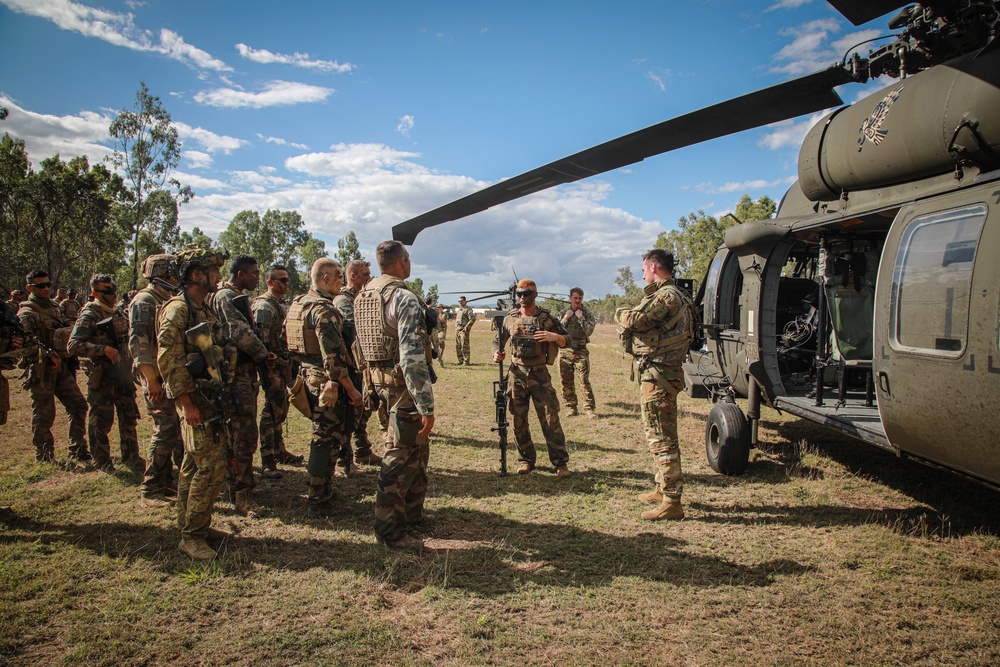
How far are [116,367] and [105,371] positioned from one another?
4.7 inches

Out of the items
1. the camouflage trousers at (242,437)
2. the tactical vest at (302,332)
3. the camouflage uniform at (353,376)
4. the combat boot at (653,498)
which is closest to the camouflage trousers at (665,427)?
the combat boot at (653,498)

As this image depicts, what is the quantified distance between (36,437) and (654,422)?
716 centimetres

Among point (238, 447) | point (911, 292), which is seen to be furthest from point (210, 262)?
point (911, 292)

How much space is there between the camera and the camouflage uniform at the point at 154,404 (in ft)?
14.8

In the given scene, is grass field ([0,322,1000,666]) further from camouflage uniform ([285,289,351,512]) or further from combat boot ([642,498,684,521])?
camouflage uniform ([285,289,351,512])

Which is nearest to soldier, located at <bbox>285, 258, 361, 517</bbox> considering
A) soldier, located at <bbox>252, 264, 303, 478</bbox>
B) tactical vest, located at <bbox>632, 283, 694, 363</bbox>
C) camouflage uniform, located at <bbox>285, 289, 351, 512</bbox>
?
camouflage uniform, located at <bbox>285, 289, 351, 512</bbox>

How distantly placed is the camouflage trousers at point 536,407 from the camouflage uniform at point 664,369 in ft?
4.45

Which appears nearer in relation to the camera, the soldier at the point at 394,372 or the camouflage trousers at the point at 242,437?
the soldier at the point at 394,372

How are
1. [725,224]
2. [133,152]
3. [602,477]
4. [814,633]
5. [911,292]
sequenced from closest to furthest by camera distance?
[814,633]
[911,292]
[602,477]
[133,152]
[725,224]

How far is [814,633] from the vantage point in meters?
2.95

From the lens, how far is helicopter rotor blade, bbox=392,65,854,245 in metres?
3.73

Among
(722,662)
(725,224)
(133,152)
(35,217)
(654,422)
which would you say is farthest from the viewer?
(725,224)

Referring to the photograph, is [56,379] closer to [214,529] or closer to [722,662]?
[214,529]

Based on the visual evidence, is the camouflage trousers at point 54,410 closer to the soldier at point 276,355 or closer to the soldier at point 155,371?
the soldier at point 155,371
